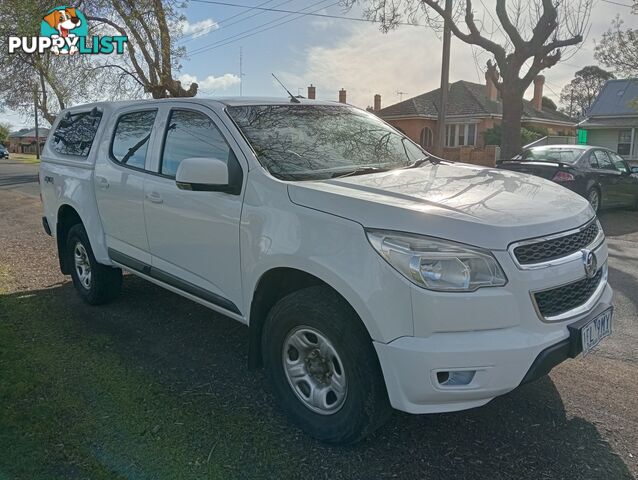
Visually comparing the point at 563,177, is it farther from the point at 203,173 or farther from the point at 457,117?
the point at 457,117

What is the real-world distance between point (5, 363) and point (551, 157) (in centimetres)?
1058

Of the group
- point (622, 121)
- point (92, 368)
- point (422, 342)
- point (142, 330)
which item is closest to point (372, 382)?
point (422, 342)

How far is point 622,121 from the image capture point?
90.4 feet

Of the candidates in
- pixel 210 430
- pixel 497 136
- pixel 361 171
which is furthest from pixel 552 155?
pixel 497 136

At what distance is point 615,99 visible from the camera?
29.0 m

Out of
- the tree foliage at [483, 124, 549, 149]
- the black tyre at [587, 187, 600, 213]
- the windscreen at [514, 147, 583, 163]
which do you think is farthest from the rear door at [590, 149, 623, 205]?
the tree foliage at [483, 124, 549, 149]

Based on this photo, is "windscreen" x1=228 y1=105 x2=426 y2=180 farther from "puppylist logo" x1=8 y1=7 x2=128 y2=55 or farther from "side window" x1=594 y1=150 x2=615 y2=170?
"puppylist logo" x1=8 y1=7 x2=128 y2=55

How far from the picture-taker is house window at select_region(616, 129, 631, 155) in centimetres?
2796

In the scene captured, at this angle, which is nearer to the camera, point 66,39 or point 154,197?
point 154,197

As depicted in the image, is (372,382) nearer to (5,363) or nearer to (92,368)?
(92,368)

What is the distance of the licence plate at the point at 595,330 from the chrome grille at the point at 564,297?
0.40 feet

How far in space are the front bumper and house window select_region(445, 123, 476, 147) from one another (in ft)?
105

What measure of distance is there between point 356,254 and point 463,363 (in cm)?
70

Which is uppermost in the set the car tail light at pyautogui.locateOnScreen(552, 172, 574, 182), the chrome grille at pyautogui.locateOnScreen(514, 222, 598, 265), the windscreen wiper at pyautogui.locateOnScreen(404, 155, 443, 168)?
the windscreen wiper at pyautogui.locateOnScreen(404, 155, 443, 168)
